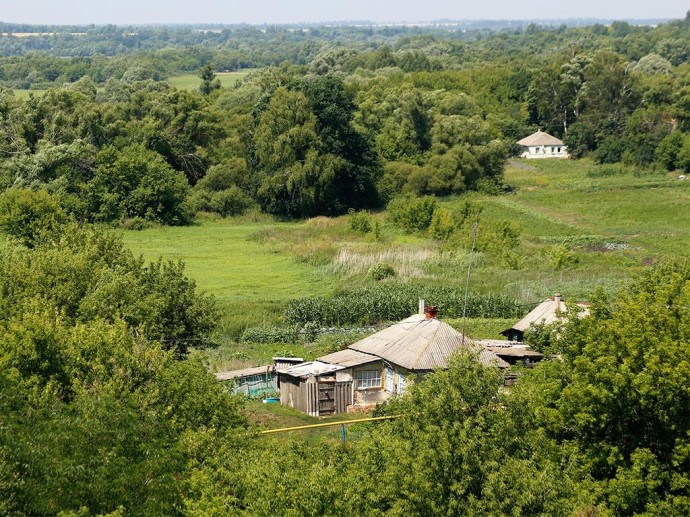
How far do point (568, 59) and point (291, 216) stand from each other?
39873 mm

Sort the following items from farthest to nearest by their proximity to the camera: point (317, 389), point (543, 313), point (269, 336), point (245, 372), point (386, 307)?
point (386, 307) < point (269, 336) < point (543, 313) < point (245, 372) < point (317, 389)

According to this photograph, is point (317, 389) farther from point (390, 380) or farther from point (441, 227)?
point (441, 227)

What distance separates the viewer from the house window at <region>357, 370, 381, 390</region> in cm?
2648

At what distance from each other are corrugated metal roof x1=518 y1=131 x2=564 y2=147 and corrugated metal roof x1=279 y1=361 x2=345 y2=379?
58.2m

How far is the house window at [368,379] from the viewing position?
26484mm

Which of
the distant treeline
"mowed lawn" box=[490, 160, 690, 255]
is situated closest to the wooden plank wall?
"mowed lawn" box=[490, 160, 690, 255]

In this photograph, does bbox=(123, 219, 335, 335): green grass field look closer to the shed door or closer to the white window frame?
the shed door

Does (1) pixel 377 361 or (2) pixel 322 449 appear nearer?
(2) pixel 322 449

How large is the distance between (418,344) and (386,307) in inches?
335

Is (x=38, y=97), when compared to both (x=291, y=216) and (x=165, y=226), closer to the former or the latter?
(x=165, y=226)

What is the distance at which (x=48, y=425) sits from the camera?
1458 cm

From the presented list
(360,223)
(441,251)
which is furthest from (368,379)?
(360,223)

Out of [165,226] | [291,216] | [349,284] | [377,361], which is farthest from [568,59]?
[377,361]

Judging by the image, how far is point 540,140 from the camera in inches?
3223
